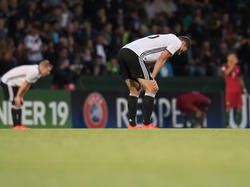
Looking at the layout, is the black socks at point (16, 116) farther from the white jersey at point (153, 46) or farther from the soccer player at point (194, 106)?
the soccer player at point (194, 106)

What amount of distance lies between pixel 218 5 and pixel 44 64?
31.8 ft

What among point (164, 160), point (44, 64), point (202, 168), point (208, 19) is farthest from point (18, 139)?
point (208, 19)

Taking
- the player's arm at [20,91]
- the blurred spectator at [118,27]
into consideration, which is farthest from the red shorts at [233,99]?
the player's arm at [20,91]

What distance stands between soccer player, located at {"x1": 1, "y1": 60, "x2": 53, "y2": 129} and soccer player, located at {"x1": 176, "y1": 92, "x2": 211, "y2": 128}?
4.48 m

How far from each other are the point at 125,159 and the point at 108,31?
1168cm

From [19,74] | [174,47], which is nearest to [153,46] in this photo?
[174,47]

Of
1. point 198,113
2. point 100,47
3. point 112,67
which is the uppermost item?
point 100,47

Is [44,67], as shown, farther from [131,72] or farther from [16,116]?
[131,72]

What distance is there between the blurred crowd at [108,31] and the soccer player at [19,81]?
195cm

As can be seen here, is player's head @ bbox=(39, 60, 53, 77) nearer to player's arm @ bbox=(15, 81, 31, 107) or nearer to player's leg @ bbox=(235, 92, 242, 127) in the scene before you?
player's arm @ bbox=(15, 81, 31, 107)

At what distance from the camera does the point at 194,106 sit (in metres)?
15.9

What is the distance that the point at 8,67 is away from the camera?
48.8 feet

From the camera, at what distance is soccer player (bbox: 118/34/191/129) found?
379 inches

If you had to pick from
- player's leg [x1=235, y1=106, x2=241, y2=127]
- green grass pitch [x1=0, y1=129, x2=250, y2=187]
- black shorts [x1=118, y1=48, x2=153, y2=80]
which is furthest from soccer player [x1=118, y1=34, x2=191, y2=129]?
player's leg [x1=235, y1=106, x2=241, y2=127]
